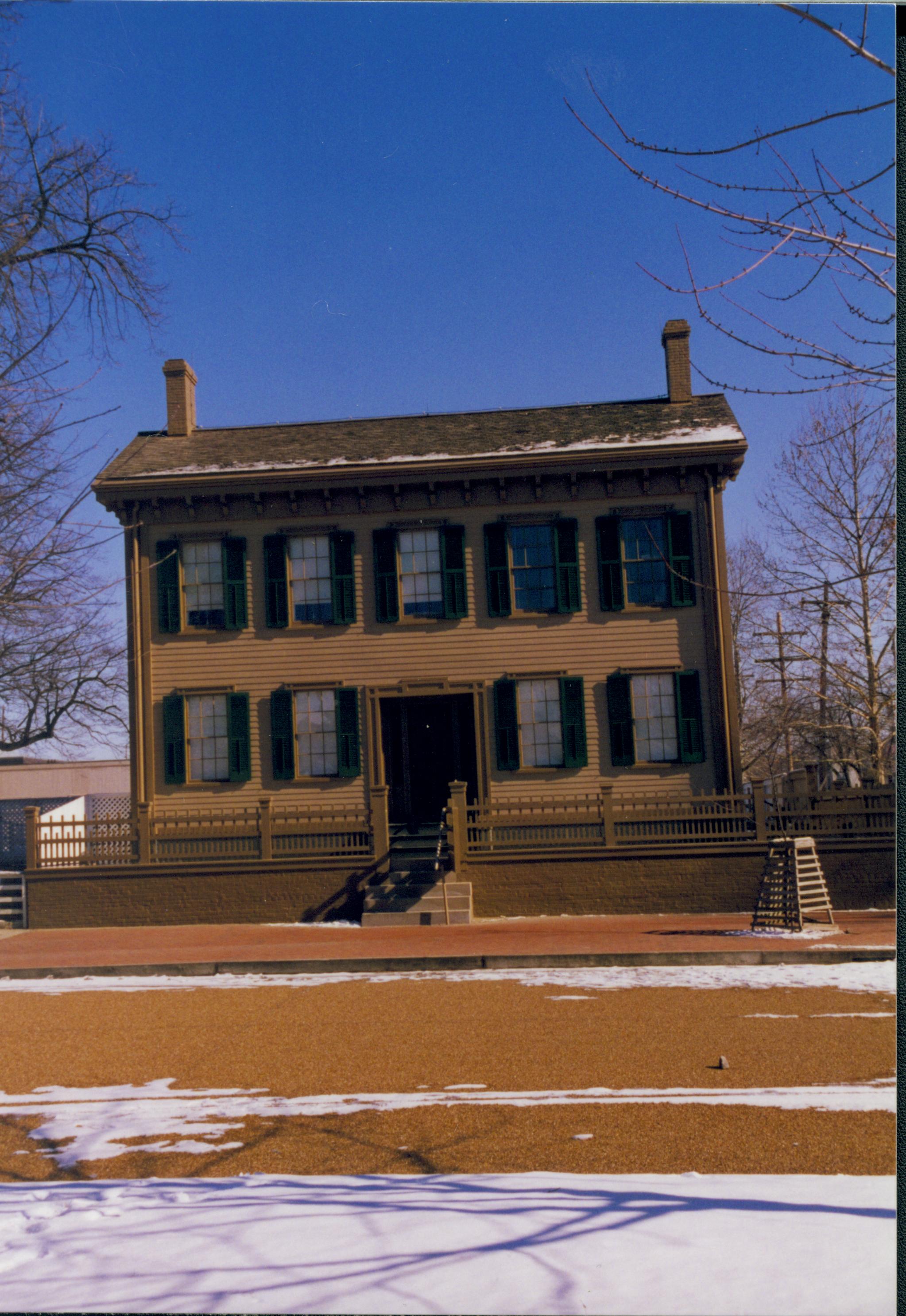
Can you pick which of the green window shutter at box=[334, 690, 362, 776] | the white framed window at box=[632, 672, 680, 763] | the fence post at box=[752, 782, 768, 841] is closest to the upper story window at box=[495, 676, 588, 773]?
the white framed window at box=[632, 672, 680, 763]

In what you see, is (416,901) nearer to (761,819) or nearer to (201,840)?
(201,840)

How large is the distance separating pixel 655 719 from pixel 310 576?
255 inches

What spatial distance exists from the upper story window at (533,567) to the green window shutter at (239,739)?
4611 millimetres

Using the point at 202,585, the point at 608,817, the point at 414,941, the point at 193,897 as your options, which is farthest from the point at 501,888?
the point at 202,585

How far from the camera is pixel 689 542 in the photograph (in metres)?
18.1

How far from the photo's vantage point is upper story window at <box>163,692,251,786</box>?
18312mm

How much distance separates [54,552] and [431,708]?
12.4 m

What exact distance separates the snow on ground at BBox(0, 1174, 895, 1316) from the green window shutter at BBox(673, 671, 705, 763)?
1362cm

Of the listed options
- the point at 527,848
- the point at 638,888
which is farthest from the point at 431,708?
the point at 638,888

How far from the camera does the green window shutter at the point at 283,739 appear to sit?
18.2 metres

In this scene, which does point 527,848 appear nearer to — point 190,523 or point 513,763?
point 513,763

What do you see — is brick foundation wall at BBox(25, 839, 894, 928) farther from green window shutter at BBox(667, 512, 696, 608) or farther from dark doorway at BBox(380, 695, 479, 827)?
green window shutter at BBox(667, 512, 696, 608)

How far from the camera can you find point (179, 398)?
68.7 feet

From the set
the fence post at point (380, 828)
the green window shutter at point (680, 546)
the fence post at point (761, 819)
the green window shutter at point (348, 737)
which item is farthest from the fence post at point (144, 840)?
the green window shutter at point (680, 546)
